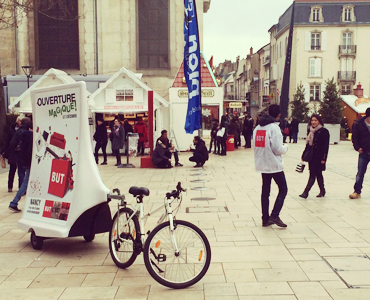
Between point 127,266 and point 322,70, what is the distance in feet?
188

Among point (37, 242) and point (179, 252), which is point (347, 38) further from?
point (179, 252)

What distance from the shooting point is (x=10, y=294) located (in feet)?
16.5

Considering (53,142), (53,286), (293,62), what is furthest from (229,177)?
(293,62)

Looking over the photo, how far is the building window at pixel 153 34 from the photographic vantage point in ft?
108

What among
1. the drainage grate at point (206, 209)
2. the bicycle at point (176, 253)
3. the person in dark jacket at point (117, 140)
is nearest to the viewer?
the bicycle at point (176, 253)

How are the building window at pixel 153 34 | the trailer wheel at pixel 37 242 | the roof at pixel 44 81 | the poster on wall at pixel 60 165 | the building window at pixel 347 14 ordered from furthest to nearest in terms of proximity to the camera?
1. the building window at pixel 347 14
2. the building window at pixel 153 34
3. the roof at pixel 44 81
4. the trailer wheel at pixel 37 242
5. the poster on wall at pixel 60 165

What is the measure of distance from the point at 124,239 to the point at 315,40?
57986 millimetres

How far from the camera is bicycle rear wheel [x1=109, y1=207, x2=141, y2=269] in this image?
5.58m

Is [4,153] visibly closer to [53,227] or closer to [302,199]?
[53,227]

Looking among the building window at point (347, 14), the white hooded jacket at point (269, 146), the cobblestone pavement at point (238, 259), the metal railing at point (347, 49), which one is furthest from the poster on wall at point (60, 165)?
the building window at point (347, 14)

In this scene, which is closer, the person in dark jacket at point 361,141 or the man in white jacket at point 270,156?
the man in white jacket at point 270,156

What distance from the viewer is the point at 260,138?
310 inches

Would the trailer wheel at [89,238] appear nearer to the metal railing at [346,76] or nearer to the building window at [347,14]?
the metal railing at [346,76]

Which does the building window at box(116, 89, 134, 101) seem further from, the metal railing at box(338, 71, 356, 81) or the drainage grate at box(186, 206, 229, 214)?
the metal railing at box(338, 71, 356, 81)
